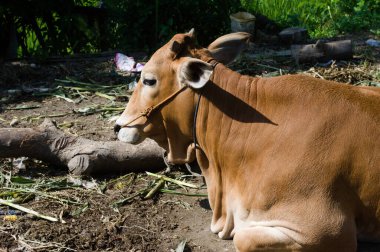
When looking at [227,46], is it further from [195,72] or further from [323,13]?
[323,13]

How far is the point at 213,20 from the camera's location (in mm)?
9938

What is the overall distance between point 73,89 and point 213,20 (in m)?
2.88

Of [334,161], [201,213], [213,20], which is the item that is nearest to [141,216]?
[201,213]

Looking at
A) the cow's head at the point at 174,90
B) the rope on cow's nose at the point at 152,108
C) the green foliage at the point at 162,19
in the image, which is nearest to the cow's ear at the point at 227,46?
the cow's head at the point at 174,90

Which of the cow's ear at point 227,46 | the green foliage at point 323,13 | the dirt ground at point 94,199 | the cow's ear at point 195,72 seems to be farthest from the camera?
the green foliage at point 323,13

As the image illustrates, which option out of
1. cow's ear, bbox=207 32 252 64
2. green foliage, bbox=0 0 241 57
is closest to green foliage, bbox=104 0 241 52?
green foliage, bbox=0 0 241 57

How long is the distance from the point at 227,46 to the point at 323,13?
8.19m

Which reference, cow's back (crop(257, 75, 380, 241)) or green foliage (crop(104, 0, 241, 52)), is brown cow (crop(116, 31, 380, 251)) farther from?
green foliage (crop(104, 0, 241, 52))

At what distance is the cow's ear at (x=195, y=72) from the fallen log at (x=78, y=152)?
1.61 metres

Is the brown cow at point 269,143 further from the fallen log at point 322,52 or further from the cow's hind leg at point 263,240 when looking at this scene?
the fallen log at point 322,52

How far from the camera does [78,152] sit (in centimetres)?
560

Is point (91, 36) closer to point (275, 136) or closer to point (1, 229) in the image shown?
point (1, 229)

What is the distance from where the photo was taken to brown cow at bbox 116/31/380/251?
149 inches

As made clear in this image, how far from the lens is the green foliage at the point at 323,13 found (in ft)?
37.4
